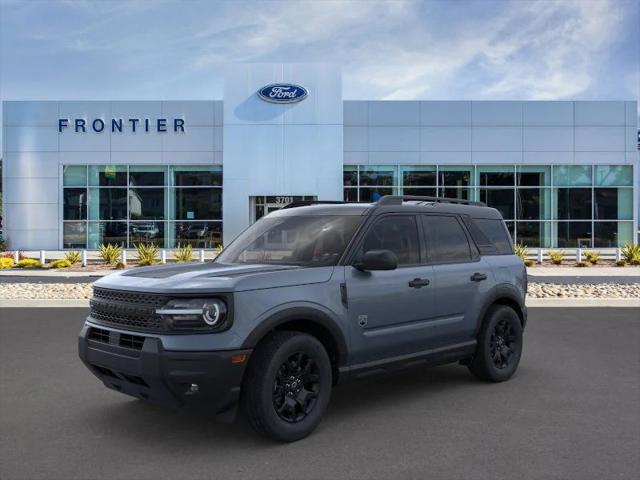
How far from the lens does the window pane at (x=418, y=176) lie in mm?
29922

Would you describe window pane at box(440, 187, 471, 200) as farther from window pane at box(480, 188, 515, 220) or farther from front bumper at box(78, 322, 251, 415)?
front bumper at box(78, 322, 251, 415)

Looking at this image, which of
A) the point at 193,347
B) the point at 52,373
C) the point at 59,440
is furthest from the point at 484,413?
the point at 52,373

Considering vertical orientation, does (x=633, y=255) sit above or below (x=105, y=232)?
below

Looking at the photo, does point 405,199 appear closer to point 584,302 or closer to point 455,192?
point 584,302

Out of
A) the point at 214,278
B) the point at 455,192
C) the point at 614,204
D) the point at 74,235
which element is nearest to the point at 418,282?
the point at 214,278

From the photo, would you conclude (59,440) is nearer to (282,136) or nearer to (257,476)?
(257,476)

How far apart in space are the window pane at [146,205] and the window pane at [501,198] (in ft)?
50.5

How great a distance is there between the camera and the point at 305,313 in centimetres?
482

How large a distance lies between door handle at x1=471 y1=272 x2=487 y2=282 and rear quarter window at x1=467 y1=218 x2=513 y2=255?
34 centimetres

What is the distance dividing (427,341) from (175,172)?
25862 mm

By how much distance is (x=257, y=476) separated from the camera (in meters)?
4.11

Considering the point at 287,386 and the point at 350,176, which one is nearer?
the point at 287,386

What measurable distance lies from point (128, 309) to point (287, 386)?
1.33m

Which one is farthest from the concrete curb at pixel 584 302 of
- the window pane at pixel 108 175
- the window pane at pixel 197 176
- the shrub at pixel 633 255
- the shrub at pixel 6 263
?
the window pane at pixel 108 175
